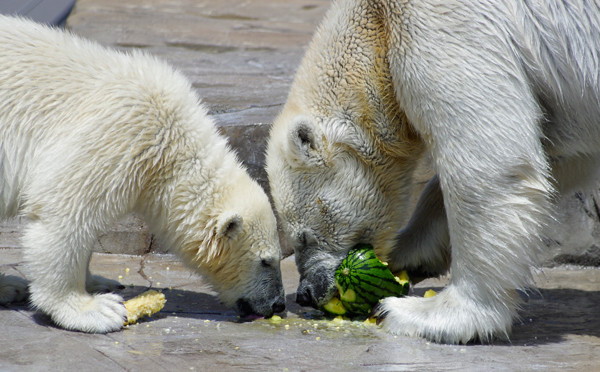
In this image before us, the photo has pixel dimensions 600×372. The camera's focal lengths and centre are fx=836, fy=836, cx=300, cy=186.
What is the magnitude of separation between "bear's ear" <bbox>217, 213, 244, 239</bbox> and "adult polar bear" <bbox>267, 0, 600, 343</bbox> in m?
0.29

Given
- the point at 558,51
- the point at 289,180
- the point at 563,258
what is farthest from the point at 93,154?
Answer: the point at 563,258

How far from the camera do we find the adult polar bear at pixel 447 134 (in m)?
3.22

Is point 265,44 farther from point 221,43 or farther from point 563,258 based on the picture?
point 563,258

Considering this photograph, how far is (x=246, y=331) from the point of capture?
3406 millimetres

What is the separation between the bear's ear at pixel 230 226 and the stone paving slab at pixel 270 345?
373 mm

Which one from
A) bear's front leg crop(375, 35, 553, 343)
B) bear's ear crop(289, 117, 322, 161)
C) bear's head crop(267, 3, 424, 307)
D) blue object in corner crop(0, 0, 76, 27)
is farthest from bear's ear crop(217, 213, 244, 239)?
blue object in corner crop(0, 0, 76, 27)

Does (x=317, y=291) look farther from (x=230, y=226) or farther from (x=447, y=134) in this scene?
(x=447, y=134)

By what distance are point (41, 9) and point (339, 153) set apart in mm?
4622

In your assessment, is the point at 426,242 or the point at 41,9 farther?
the point at 41,9

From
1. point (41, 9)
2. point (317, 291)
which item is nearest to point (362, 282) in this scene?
point (317, 291)

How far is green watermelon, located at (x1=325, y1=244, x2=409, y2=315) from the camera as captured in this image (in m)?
3.66

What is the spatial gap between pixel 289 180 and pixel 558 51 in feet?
4.12

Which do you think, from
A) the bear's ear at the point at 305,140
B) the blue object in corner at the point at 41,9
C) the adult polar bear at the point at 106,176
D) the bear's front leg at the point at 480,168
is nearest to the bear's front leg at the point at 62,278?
the adult polar bear at the point at 106,176

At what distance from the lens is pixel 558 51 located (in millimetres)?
3248
